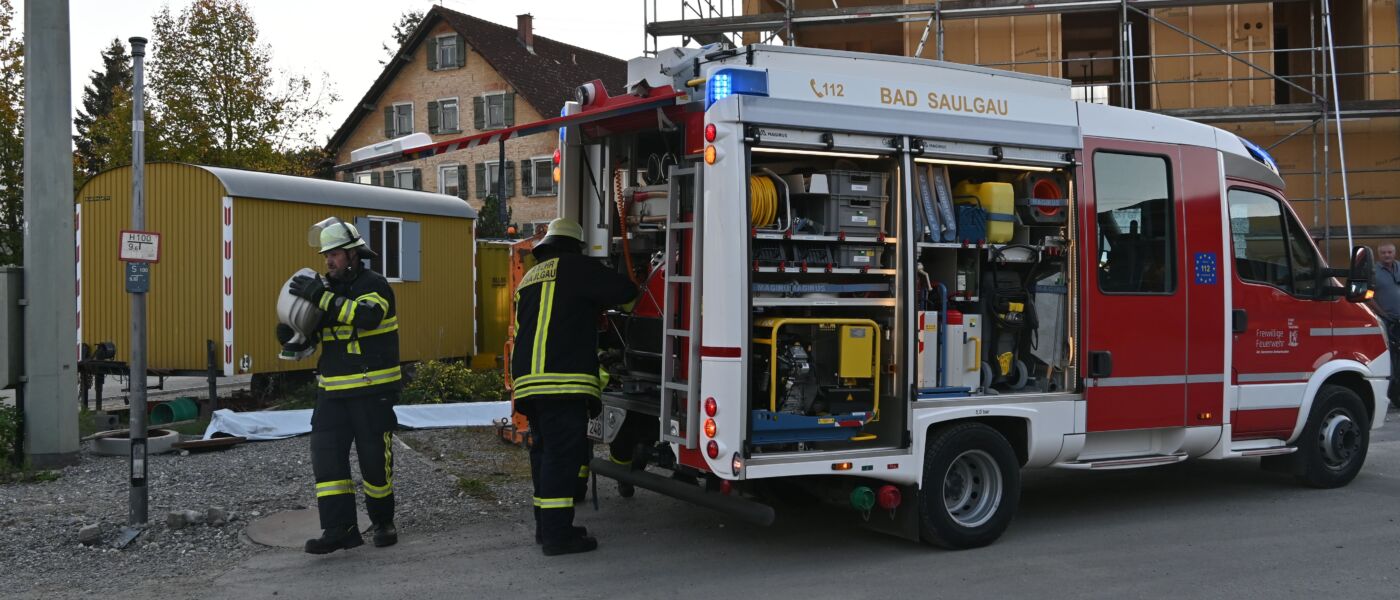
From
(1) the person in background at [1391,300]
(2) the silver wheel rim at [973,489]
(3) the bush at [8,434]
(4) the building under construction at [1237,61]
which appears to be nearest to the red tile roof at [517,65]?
(4) the building under construction at [1237,61]

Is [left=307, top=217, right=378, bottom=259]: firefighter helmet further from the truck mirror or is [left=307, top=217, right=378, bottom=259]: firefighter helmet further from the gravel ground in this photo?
the truck mirror

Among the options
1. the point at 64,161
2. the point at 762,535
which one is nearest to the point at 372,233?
the point at 64,161

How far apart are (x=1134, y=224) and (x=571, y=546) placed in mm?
3840

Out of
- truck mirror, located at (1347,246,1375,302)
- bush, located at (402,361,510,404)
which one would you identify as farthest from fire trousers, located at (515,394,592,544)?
bush, located at (402,361,510,404)

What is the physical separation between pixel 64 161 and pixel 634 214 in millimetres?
4957

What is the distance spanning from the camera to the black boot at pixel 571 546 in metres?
6.39

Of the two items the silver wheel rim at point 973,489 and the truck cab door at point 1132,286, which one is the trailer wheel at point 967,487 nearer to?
the silver wheel rim at point 973,489

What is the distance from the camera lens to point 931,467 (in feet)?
20.5

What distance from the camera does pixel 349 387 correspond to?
21.1 ft

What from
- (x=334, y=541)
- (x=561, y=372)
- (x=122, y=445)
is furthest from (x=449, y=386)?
(x=561, y=372)

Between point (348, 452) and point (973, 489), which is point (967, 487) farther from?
point (348, 452)

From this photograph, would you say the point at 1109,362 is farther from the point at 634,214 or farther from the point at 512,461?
the point at 512,461

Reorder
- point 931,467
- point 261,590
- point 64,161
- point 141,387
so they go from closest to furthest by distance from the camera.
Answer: point 261,590, point 931,467, point 141,387, point 64,161

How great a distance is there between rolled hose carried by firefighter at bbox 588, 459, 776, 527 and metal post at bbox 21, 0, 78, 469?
4587 millimetres
